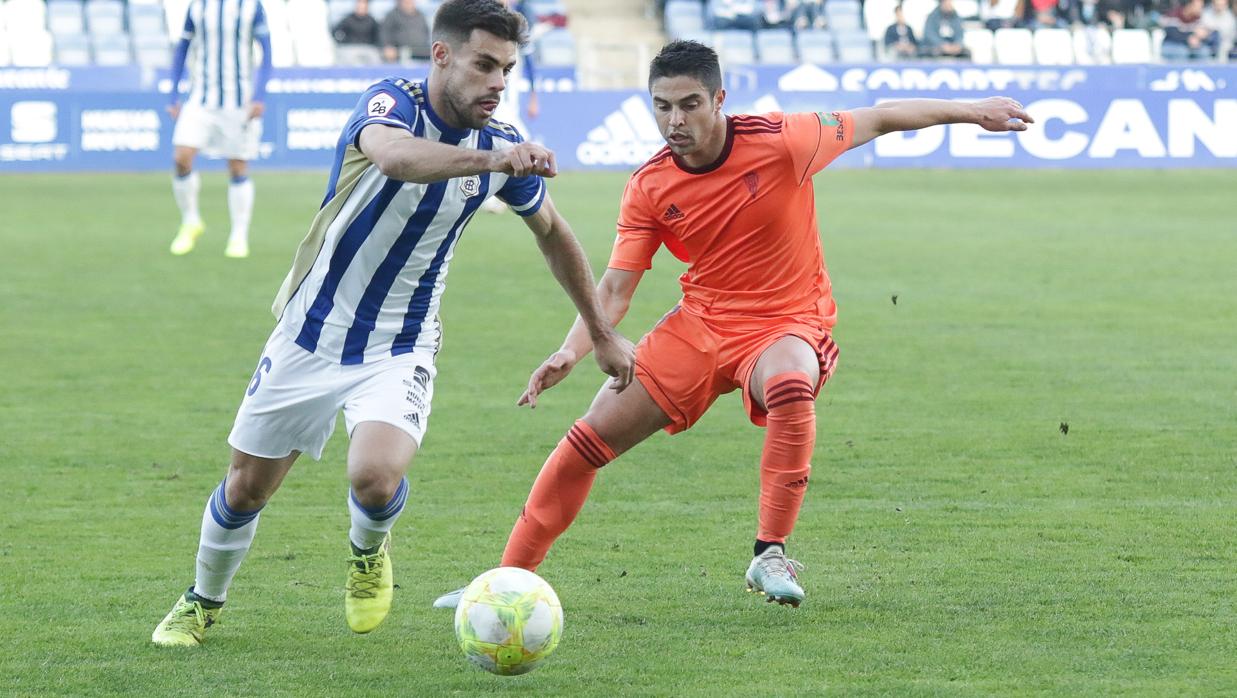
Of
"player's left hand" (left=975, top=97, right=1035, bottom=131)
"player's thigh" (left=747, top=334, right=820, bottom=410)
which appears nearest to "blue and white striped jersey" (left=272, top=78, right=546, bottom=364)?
"player's thigh" (left=747, top=334, right=820, bottom=410)

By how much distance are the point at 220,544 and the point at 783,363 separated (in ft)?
5.80

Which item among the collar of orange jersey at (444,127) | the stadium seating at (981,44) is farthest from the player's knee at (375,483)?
the stadium seating at (981,44)

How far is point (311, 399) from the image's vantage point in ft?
16.0

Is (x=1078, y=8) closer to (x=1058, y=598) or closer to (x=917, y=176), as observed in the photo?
(x=917, y=176)

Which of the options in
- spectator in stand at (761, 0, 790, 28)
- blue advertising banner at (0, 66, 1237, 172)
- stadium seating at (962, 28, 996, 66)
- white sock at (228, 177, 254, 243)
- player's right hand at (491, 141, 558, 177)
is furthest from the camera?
spectator in stand at (761, 0, 790, 28)

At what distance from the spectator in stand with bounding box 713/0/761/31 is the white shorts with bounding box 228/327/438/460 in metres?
22.9

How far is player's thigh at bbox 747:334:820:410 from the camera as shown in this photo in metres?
A: 5.37

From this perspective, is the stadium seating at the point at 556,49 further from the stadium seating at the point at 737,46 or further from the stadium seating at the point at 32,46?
the stadium seating at the point at 32,46

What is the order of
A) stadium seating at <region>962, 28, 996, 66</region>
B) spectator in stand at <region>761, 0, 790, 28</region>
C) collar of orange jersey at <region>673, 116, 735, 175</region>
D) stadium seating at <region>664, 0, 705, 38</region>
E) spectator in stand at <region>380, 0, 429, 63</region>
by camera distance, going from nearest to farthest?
1. collar of orange jersey at <region>673, 116, 735, 175</region>
2. spectator in stand at <region>380, 0, 429, 63</region>
3. stadium seating at <region>962, 28, 996, 66</region>
4. spectator in stand at <region>761, 0, 790, 28</region>
5. stadium seating at <region>664, 0, 705, 38</region>

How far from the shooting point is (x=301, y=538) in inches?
242

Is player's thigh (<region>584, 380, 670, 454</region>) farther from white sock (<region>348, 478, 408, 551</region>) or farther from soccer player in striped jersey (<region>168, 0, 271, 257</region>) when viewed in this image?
soccer player in striped jersey (<region>168, 0, 271, 257</region>)

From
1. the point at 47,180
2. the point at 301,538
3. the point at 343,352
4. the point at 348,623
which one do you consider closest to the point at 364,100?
the point at 343,352

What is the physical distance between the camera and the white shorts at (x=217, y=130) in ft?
47.2

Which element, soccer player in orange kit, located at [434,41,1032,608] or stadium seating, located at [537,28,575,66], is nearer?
soccer player in orange kit, located at [434,41,1032,608]
